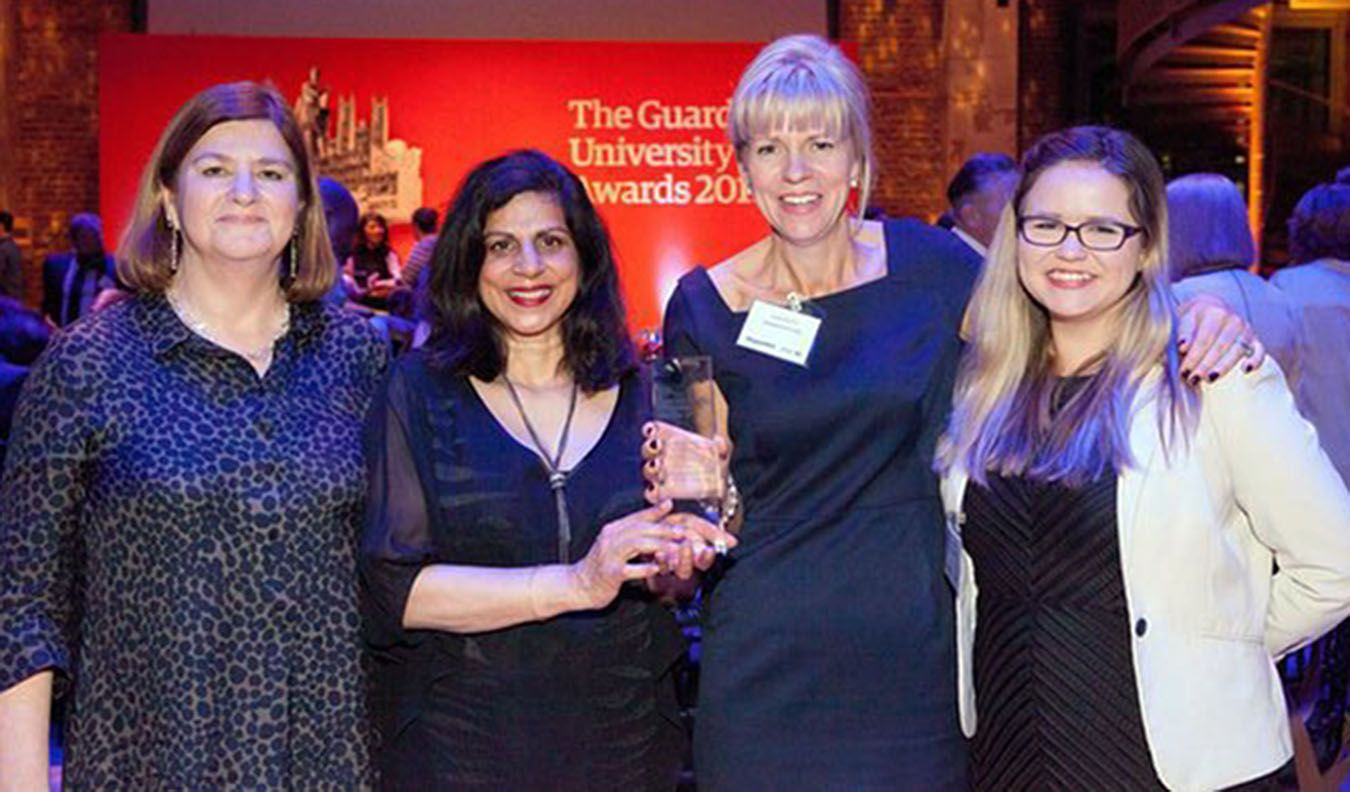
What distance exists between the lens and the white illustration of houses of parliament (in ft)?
41.0

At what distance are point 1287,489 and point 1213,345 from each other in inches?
8.7

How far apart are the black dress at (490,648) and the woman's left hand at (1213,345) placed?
818 millimetres

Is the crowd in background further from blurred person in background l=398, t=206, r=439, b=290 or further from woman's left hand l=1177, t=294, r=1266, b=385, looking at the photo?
blurred person in background l=398, t=206, r=439, b=290

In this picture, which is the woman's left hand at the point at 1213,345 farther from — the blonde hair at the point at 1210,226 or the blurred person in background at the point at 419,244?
the blurred person in background at the point at 419,244

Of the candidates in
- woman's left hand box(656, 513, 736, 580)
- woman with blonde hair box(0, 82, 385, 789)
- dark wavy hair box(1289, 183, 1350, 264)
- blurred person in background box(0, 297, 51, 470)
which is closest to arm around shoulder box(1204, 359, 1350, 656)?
woman's left hand box(656, 513, 736, 580)

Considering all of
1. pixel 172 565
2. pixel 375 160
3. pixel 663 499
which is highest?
pixel 375 160

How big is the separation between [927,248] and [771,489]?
482 millimetres

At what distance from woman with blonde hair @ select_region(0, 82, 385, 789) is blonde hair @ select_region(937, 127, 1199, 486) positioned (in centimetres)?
92

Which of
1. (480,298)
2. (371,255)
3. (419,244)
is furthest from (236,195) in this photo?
(371,255)

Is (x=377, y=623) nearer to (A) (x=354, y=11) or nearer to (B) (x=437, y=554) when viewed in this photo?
(B) (x=437, y=554)

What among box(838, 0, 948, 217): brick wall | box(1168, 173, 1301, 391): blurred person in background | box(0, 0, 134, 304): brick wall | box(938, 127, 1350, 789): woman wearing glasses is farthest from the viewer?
box(838, 0, 948, 217): brick wall

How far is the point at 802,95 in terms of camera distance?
101 inches

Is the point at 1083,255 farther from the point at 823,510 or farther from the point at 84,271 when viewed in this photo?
the point at 84,271

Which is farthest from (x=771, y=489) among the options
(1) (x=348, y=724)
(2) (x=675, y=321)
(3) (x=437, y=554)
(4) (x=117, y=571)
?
(4) (x=117, y=571)
